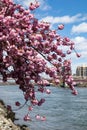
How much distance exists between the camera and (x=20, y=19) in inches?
484

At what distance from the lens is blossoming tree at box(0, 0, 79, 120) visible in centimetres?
1196

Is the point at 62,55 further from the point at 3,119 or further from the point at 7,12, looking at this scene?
the point at 3,119

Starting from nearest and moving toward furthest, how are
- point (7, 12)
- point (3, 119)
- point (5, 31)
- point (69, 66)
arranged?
point (5, 31) → point (7, 12) → point (69, 66) → point (3, 119)

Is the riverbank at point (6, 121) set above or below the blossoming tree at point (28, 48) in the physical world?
below

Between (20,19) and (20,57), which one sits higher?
(20,19)

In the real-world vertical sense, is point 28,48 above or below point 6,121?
above

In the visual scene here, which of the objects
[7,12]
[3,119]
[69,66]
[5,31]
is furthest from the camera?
[3,119]

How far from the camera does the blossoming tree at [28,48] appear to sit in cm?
1196

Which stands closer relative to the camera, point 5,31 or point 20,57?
point 5,31

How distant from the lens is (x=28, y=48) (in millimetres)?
12750

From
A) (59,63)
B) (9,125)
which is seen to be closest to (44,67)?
(59,63)

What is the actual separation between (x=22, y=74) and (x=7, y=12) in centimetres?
223

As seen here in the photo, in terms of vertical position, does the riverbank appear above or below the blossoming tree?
below

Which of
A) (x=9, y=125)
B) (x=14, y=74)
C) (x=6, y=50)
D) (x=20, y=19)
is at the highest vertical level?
(x=20, y=19)
